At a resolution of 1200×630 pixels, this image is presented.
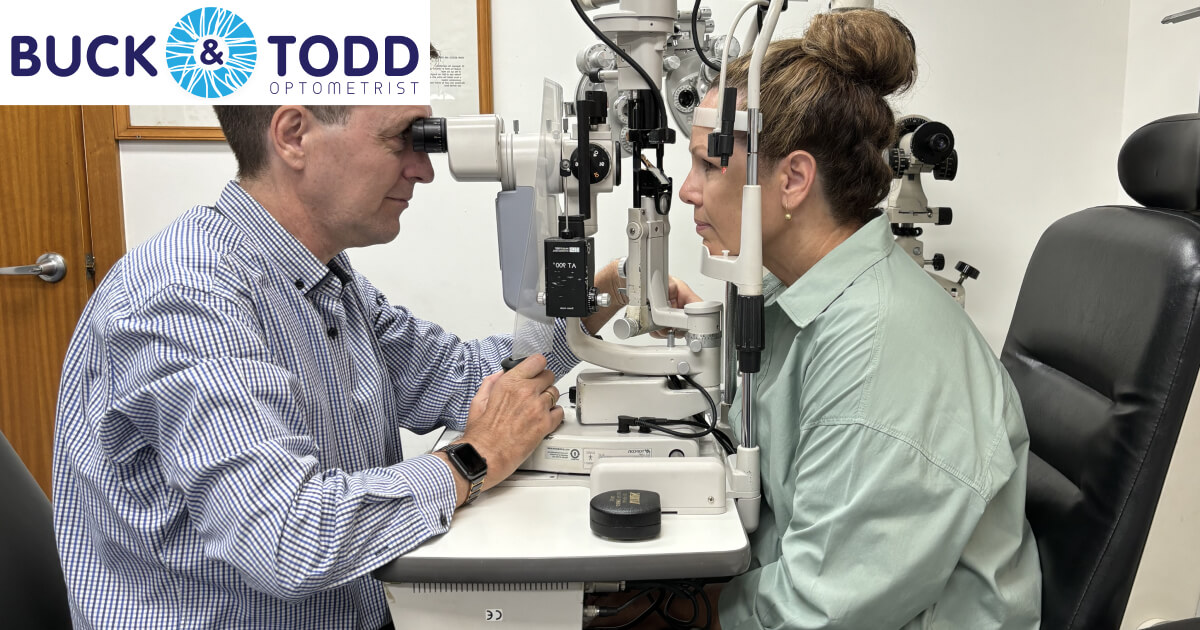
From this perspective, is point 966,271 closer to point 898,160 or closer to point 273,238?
point 898,160

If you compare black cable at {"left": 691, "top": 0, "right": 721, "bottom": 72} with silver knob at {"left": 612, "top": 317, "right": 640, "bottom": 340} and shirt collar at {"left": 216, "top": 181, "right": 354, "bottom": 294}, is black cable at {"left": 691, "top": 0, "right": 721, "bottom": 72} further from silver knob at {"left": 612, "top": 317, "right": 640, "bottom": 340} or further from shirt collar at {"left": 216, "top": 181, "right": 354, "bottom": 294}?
shirt collar at {"left": 216, "top": 181, "right": 354, "bottom": 294}

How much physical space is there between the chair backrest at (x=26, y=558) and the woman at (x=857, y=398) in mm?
854

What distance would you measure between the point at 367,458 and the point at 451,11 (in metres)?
1.57

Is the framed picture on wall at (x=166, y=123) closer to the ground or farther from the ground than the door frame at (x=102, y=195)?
farther from the ground

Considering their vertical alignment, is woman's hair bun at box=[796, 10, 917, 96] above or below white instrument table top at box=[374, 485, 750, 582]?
above

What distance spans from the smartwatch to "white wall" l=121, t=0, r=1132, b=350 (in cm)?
140

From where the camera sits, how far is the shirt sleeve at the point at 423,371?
1.49m

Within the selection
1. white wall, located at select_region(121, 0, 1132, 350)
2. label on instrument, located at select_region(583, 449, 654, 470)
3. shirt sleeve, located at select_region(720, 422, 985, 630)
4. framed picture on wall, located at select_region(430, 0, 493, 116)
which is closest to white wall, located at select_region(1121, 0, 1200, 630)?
white wall, located at select_region(121, 0, 1132, 350)

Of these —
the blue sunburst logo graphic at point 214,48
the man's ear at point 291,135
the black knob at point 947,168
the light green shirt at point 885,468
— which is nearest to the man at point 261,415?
the man's ear at point 291,135

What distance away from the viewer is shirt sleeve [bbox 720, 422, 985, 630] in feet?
3.17

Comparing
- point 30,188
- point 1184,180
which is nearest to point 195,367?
point 1184,180

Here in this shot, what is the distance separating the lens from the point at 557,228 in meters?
1.18

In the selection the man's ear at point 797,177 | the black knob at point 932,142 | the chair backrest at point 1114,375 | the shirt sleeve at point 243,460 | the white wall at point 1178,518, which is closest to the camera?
the shirt sleeve at point 243,460

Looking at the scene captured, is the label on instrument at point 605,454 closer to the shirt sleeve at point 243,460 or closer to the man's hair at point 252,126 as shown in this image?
the shirt sleeve at point 243,460
